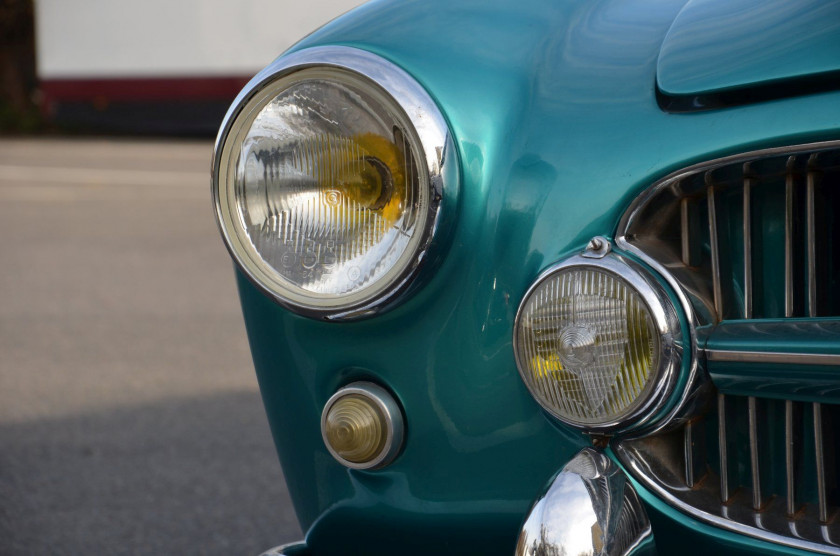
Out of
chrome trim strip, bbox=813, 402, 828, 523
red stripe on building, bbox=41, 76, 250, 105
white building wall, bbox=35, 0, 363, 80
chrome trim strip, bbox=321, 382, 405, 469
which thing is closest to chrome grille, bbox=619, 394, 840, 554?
chrome trim strip, bbox=813, 402, 828, 523

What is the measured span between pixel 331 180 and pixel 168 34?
1220cm

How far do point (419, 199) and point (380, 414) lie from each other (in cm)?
25

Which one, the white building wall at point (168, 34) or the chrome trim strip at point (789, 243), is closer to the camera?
the chrome trim strip at point (789, 243)

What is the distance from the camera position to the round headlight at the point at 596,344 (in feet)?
3.41

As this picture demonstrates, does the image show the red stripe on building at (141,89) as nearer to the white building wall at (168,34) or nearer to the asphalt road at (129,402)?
the white building wall at (168,34)

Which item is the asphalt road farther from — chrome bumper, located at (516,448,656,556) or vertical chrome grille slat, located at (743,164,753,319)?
vertical chrome grille slat, located at (743,164,753,319)

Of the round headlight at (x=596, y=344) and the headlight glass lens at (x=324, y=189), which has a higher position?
the headlight glass lens at (x=324, y=189)

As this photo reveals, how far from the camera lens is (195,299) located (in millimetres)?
4230

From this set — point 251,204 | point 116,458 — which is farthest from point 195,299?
point 251,204

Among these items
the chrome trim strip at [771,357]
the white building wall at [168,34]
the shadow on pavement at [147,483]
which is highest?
the white building wall at [168,34]

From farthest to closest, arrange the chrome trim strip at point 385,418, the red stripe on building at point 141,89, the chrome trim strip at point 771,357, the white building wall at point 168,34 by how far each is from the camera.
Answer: the red stripe on building at point 141,89, the white building wall at point 168,34, the chrome trim strip at point 385,418, the chrome trim strip at point 771,357

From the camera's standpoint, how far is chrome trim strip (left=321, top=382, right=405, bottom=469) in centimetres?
117

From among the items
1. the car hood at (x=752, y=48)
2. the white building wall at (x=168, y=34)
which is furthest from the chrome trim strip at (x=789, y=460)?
the white building wall at (x=168, y=34)

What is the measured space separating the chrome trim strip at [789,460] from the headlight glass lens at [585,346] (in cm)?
15
